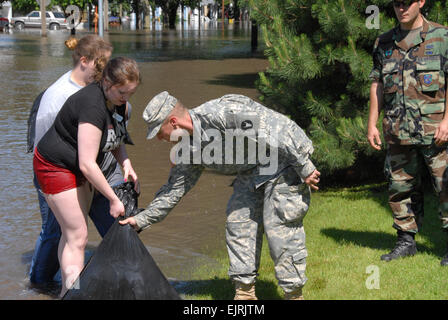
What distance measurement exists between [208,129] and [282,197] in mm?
587

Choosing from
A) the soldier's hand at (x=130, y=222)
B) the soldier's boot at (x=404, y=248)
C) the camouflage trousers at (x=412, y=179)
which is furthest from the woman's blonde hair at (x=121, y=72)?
the soldier's boot at (x=404, y=248)

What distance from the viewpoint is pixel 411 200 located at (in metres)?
4.82

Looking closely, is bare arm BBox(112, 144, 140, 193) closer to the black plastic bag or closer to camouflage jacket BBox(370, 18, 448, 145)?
the black plastic bag

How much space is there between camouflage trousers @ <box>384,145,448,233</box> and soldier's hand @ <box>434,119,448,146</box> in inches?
4.2

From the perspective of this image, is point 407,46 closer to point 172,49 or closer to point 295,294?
point 295,294

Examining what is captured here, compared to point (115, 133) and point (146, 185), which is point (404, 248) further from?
point (146, 185)

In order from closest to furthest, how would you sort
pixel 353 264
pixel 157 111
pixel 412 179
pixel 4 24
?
pixel 157 111
pixel 412 179
pixel 353 264
pixel 4 24

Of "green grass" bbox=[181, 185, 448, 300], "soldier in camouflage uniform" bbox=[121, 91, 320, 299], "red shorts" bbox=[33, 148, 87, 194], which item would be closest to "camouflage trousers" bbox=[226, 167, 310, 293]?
"soldier in camouflage uniform" bbox=[121, 91, 320, 299]

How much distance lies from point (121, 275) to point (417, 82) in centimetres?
246

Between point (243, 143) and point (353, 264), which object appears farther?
point (353, 264)

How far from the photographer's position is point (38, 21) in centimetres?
5369

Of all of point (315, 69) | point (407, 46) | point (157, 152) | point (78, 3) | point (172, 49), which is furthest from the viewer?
point (78, 3)

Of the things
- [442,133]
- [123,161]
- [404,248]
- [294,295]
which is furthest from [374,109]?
[123,161]

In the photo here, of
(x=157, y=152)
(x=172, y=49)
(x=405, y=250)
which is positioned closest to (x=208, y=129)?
(x=405, y=250)
